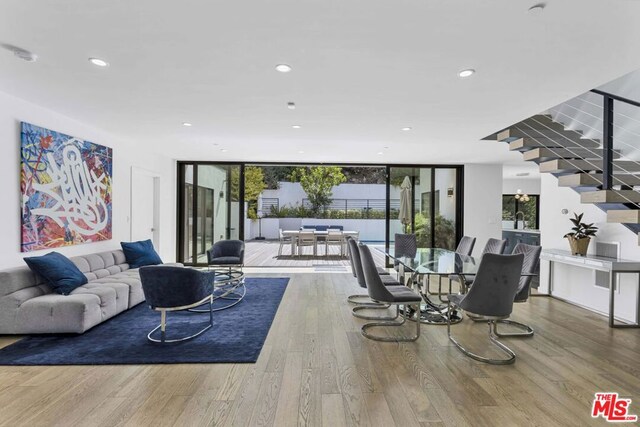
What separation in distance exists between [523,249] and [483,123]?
5.51 feet

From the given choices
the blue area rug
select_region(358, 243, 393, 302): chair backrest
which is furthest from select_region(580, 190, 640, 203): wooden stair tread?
the blue area rug

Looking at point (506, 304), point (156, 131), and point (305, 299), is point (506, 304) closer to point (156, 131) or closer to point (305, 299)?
point (305, 299)

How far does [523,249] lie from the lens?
4.05 meters

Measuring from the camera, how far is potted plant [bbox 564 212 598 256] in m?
4.62

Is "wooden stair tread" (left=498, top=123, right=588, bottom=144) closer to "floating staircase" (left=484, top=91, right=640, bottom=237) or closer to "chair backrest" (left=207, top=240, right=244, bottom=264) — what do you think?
"floating staircase" (left=484, top=91, right=640, bottom=237)

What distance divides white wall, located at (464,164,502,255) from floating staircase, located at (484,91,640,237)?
8.42ft

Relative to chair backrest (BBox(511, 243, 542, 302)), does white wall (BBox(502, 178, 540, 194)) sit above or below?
above

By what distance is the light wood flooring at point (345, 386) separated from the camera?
218cm

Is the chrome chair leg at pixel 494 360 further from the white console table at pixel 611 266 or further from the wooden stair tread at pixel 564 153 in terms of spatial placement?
the wooden stair tread at pixel 564 153

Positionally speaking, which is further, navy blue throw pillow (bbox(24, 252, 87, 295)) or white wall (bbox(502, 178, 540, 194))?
white wall (bbox(502, 178, 540, 194))

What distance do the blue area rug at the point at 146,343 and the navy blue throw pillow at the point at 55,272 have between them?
20.7 inches

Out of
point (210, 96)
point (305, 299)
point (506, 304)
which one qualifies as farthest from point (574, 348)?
point (210, 96)

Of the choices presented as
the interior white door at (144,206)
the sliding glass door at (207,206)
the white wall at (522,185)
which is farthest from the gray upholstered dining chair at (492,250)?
the white wall at (522,185)

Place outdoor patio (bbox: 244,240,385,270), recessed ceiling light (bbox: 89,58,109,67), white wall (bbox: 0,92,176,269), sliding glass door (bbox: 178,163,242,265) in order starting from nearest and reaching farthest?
recessed ceiling light (bbox: 89,58,109,67) < white wall (bbox: 0,92,176,269) < sliding glass door (bbox: 178,163,242,265) < outdoor patio (bbox: 244,240,385,270)
